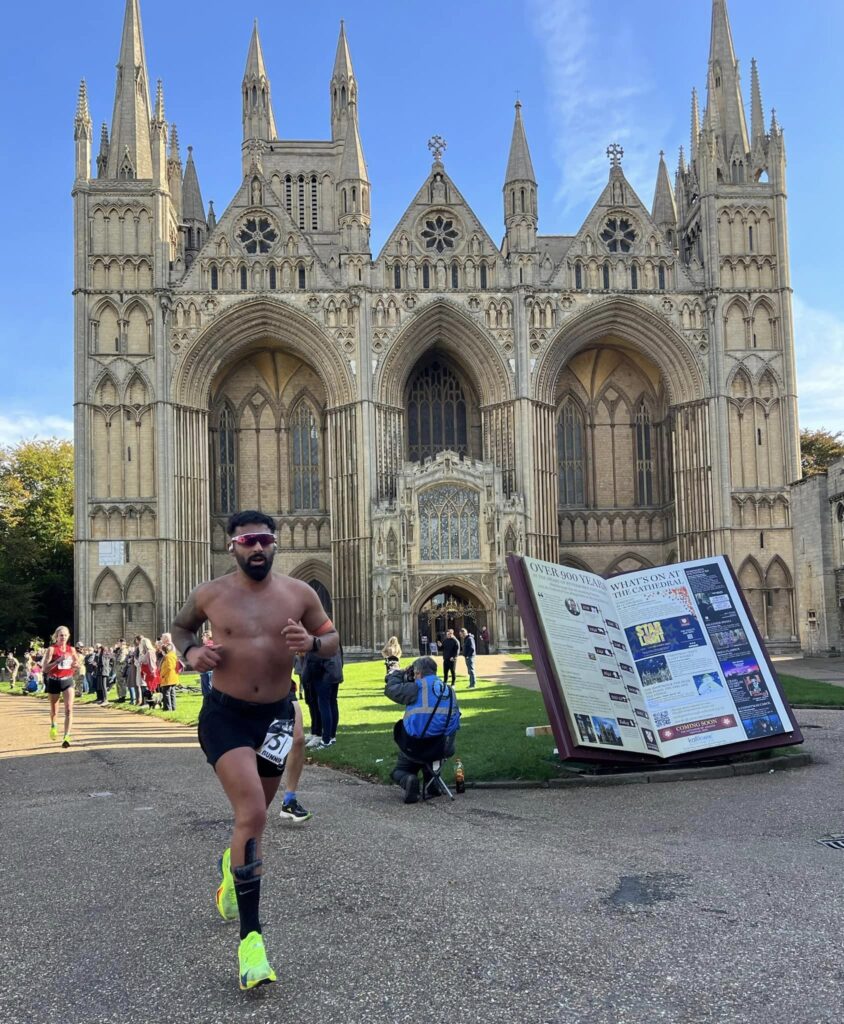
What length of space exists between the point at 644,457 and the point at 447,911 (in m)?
46.5

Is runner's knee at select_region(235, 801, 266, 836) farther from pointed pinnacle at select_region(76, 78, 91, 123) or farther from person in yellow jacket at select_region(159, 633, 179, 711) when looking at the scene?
pointed pinnacle at select_region(76, 78, 91, 123)

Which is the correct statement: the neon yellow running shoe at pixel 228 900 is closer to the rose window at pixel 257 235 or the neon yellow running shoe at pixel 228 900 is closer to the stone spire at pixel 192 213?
the rose window at pixel 257 235

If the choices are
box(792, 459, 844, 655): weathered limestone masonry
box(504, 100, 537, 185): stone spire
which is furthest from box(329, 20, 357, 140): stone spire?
box(792, 459, 844, 655): weathered limestone masonry

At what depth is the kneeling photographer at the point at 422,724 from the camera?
9875 mm

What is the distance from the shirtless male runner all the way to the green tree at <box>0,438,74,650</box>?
4788 cm

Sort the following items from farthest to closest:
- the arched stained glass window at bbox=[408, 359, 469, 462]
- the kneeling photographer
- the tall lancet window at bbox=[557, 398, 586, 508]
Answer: the tall lancet window at bbox=[557, 398, 586, 508]
the arched stained glass window at bbox=[408, 359, 469, 462]
the kneeling photographer

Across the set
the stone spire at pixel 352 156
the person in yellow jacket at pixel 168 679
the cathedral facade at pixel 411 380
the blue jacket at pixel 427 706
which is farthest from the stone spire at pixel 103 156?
the blue jacket at pixel 427 706

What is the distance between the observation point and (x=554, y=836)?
25.8ft

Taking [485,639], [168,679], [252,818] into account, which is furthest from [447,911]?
[485,639]

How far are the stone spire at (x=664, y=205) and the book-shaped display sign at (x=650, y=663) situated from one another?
46.3 metres

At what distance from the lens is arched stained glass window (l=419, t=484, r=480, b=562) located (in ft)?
146

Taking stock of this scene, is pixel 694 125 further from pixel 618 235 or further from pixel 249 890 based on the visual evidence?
pixel 249 890

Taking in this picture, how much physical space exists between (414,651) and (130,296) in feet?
→ 62.8

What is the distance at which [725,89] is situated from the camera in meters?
49.9
